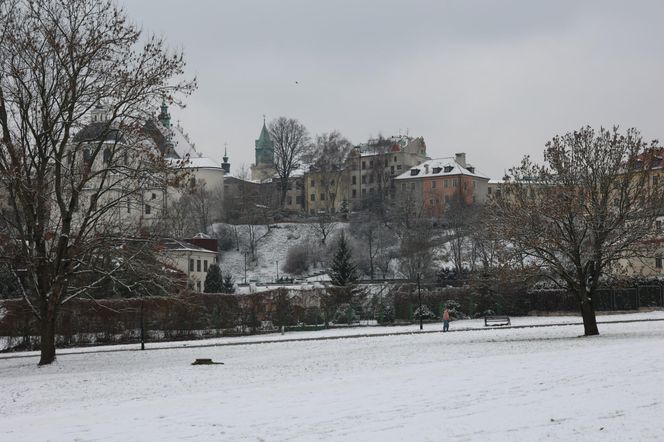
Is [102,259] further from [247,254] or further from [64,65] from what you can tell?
[247,254]

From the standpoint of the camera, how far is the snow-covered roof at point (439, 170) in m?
132

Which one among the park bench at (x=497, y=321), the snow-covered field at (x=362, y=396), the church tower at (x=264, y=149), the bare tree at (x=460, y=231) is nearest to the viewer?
the snow-covered field at (x=362, y=396)

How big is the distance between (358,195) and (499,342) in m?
110

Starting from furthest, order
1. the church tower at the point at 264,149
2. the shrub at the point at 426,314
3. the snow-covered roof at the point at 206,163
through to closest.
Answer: the church tower at the point at 264,149 < the snow-covered roof at the point at 206,163 < the shrub at the point at 426,314

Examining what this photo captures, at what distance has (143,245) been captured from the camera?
93.1 feet

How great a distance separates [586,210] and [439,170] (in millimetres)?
101368

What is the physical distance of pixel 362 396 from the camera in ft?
51.1

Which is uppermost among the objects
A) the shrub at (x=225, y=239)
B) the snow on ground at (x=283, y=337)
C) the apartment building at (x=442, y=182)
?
the apartment building at (x=442, y=182)

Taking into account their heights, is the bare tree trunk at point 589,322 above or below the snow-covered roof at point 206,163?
below

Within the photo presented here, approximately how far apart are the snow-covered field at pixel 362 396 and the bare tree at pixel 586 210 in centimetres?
491

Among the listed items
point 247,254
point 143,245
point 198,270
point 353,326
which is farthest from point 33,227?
point 247,254

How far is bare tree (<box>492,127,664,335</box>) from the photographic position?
31672mm

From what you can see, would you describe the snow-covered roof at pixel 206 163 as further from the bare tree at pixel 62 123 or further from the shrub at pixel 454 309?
the bare tree at pixel 62 123

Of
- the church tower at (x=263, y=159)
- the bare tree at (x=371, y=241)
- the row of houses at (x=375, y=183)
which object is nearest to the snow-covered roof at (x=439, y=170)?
the row of houses at (x=375, y=183)
